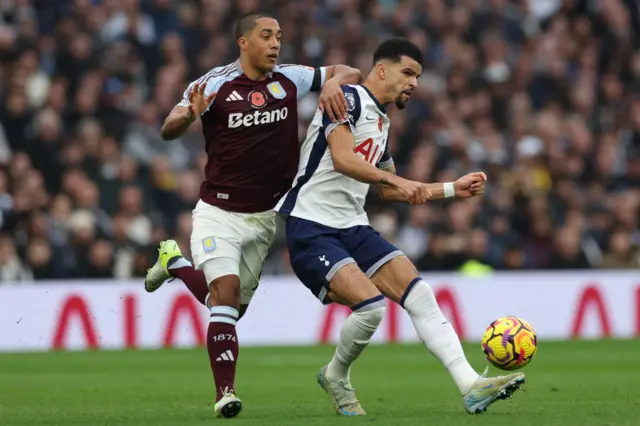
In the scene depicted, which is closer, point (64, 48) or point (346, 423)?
point (346, 423)

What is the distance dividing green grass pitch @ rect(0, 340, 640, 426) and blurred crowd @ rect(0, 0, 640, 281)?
1.90 m

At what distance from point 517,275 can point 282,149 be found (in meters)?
8.91

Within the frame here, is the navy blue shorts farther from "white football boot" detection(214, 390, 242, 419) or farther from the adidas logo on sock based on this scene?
"white football boot" detection(214, 390, 242, 419)

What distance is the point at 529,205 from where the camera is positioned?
18.5 m

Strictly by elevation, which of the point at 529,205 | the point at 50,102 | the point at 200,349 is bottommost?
the point at 200,349

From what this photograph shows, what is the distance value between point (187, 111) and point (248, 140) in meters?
0.66

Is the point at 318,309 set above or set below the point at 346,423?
below

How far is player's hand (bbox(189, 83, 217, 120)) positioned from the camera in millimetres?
8500

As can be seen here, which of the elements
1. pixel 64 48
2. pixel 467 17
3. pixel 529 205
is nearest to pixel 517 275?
pixel 529 205

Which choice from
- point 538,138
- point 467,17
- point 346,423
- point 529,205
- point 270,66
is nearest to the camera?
point 346,423

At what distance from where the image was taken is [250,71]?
29.6 ft

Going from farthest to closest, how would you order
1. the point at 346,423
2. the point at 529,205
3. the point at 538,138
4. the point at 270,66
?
the point at 538,138 < the point at 529,205 < the point at 270,66 < the point at 346,423

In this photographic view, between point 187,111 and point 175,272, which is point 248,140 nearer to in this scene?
point 187,111

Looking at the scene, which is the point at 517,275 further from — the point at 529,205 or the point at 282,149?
the point at 282,149
